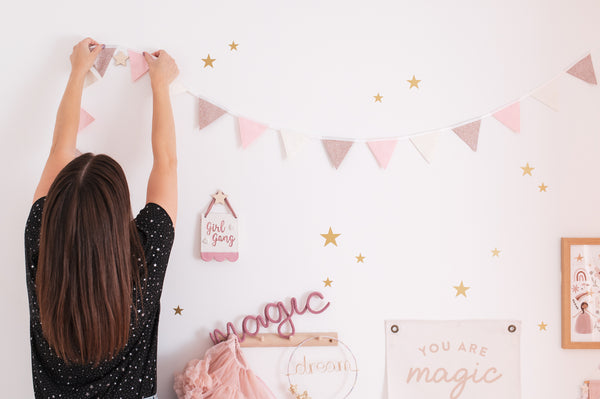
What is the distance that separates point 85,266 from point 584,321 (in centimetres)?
132

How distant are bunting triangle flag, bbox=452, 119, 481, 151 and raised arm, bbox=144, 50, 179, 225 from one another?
2.64 ft

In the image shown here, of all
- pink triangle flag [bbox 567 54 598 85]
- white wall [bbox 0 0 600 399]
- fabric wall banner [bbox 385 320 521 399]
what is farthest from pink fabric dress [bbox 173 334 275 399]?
pink triangle flag [bbox 567 54 598 85]

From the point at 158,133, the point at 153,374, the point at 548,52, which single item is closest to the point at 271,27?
the point at 158,133

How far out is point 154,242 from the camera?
122 cm

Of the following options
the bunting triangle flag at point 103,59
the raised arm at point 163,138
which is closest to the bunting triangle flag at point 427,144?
the raised arm at point 163,138

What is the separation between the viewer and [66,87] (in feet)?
4.83

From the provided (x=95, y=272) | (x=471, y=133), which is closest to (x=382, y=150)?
(x=471, y=133)

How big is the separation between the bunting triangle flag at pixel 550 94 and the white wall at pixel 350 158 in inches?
0.8

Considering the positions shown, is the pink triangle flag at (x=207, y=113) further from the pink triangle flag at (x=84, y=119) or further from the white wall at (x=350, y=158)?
the pink triangle flag at (x=84, y=119)

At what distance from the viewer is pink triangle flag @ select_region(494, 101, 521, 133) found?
4.97 feet

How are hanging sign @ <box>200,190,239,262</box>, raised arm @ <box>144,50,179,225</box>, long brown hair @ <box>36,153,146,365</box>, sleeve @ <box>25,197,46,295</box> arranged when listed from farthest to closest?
hanging sign @ <box>200,190,239,262</box> < raised arm @ <box>144,50,179,225</box> < sleeve @ <box>25,197,46,295</box> < long brown hair @ <box>36,153,146,365</box>

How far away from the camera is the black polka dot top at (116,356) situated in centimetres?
119

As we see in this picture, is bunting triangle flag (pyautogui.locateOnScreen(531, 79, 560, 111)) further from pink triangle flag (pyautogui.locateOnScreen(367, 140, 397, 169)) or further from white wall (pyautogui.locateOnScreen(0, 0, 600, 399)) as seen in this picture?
pink triangle flag (pyautogui.locateOnScreen(367, 140, 397, 169))

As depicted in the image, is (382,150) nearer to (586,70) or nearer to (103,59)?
(586,70)
